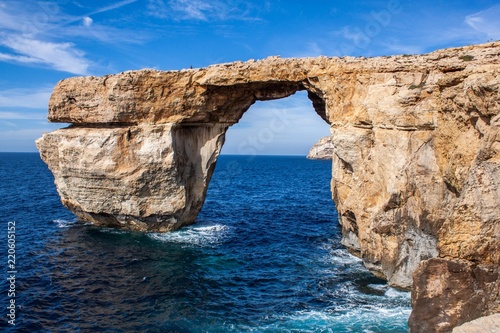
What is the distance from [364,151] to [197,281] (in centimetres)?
1154

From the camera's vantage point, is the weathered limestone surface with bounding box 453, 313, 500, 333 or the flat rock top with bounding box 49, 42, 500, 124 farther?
the flat rock top with bounding box 49, 42, 500, 124

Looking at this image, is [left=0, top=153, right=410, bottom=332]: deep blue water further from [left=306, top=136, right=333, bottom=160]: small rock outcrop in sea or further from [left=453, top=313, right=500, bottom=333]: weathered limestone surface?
[left=306, top=136, right=333, bottom=160]: small rock outcrop in sea

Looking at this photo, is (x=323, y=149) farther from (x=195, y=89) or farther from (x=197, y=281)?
(x=197, y=281)

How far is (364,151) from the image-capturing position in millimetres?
20891

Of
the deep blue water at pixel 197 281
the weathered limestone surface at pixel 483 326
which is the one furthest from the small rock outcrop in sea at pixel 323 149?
the weathered limestone surface at pixel 483 326

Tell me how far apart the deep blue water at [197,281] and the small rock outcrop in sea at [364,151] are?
2147 mm

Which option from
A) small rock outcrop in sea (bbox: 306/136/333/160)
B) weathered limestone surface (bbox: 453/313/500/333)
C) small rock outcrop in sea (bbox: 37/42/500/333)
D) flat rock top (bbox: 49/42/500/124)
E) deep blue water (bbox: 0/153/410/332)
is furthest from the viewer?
small rock outcrop in sea (bbox: 306/136/333/160)

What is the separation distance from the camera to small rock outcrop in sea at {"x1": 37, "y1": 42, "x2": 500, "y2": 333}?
11859 mm

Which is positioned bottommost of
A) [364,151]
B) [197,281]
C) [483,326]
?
[197,281]

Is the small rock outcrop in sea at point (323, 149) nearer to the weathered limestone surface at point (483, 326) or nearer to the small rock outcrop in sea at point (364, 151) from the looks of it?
the small rock outcrop in sea at point (364, 151)

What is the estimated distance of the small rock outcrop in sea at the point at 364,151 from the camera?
1186cm

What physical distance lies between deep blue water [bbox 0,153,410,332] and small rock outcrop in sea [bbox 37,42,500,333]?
7.04 ft

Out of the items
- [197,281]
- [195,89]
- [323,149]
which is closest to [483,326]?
[197,281]

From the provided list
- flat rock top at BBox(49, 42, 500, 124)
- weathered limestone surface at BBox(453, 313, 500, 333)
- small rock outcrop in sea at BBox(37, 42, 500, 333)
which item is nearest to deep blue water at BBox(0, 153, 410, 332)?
small rock outcrop in sea at BBox(37, 42, 500, 333)
